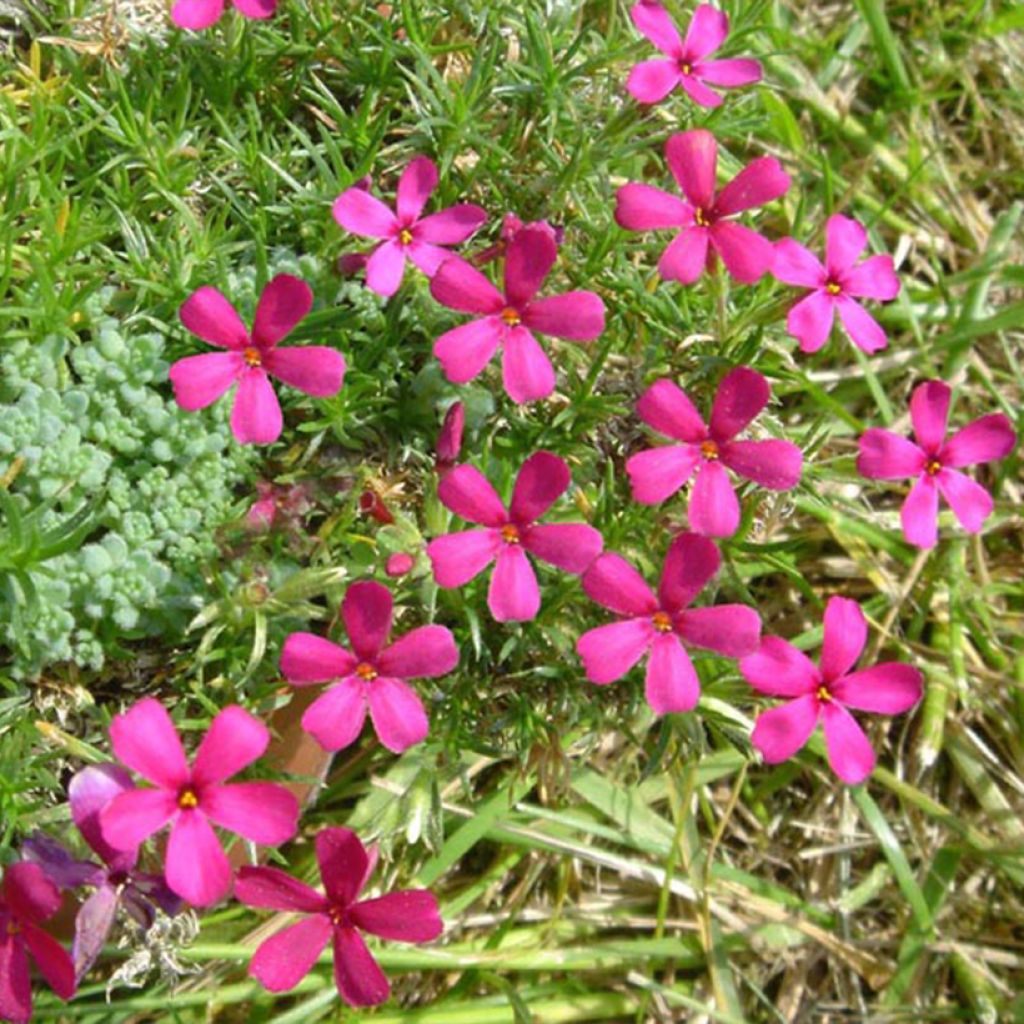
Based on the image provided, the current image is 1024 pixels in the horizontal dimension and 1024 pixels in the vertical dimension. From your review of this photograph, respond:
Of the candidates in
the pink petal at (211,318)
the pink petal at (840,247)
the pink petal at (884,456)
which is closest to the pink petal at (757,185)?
the pink petal at (840,247)

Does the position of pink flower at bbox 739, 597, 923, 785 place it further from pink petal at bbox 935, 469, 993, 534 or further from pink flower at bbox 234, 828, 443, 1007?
pink flower at bbox 234, 828, 443, 1007

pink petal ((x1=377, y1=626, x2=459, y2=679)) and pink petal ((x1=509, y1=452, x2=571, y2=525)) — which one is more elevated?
pink petal ((x1=509, y1=452, x2=571, y2=525))

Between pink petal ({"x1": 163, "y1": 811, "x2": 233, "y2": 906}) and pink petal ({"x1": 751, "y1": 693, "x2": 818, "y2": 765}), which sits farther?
pink petal ({"x1": 751, "y1": 693, "x2": 818, "y2": 765})

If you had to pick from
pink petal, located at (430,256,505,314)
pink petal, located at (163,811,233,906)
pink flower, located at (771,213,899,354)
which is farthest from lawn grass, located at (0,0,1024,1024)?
pink petal, located at (163,811,233,906)

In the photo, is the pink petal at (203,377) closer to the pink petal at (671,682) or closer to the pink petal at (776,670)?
the pink petal at (671,682)

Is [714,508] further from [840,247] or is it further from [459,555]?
[840,247]

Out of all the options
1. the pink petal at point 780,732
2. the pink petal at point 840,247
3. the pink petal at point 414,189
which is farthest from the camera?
the pink petal at point 840,247

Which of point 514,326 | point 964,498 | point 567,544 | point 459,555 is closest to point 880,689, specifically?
point 964,498
